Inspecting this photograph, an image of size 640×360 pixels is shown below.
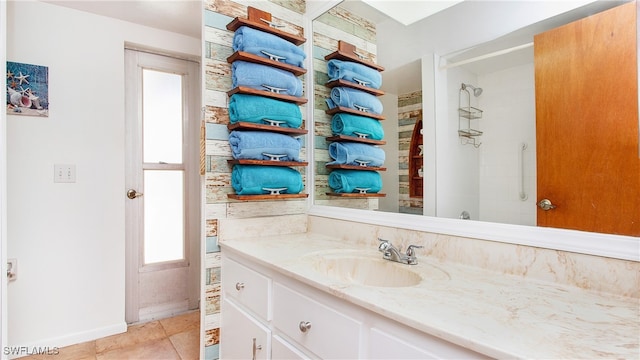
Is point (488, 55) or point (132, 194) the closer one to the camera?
point (488, 55)

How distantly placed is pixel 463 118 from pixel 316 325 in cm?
93

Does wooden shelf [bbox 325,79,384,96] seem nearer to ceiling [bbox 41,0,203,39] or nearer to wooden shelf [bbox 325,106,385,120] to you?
wooden shelf [bbox 325,106,385,120]

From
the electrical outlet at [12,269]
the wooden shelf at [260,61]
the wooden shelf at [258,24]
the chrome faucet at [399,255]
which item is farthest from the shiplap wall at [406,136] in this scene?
the electrical outlet at [12,269]

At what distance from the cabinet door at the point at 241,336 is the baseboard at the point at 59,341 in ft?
3.72

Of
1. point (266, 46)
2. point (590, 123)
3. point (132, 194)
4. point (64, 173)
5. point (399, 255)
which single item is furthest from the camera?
point (132, 194)

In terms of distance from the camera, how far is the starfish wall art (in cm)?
193

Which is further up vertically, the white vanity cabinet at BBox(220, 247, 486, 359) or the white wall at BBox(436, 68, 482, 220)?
the white wall at BBox(436, 68, 482, 220)

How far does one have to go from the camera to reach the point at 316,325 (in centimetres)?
98

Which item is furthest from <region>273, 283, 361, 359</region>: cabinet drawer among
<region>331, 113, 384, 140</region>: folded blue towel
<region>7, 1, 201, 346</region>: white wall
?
<region>7, 1, 201, 346</region>: white wall

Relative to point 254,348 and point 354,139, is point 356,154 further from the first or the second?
point 254,348

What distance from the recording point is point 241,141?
1518mm

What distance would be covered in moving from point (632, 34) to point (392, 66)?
0.84 metres

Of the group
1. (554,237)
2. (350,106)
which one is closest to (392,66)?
(350,106)

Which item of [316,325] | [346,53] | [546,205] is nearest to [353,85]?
[346,53]
